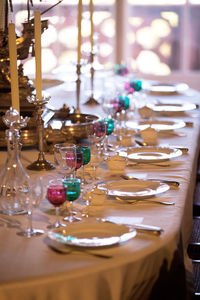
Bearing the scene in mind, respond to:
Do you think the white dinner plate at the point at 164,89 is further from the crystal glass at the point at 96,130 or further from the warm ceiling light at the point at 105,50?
the warm ceiling light at the point at 105,50

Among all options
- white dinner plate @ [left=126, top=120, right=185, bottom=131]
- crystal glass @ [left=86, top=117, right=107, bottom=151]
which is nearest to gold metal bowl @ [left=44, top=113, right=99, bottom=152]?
crystal glass @ [left=86, top=117, right=107, bottom=151]

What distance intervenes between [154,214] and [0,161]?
0.87 meters

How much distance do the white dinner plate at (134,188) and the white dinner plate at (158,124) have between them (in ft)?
3.59

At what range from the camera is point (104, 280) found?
136 cm

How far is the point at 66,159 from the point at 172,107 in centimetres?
206

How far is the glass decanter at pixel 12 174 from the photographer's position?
1734 millimetres

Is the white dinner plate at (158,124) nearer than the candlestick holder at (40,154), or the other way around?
the candlestick holder at (40,154)

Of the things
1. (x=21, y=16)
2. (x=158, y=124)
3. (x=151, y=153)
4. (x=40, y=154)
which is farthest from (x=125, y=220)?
(x=158, y=124)

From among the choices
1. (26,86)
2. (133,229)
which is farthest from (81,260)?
(26,86)

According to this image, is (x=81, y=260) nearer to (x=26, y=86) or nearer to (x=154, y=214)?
(x=154, y=214)

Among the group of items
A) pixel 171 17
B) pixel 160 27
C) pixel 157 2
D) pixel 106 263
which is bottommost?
pixel 106 263

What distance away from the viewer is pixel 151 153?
2.49 metres

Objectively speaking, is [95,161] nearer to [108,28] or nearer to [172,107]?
[172,107]

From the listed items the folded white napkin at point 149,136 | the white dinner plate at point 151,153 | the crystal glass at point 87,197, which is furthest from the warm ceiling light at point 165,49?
the crystal glass at point 87,197
